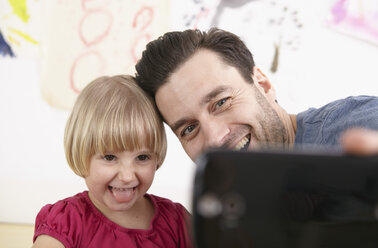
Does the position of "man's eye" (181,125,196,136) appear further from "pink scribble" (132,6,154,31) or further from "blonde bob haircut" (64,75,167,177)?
"pink scribble" (132,6,154,31)

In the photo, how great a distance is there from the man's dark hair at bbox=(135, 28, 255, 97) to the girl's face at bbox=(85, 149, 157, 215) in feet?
0.59

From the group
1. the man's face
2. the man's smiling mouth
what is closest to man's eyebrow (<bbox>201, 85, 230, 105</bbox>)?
the man's face

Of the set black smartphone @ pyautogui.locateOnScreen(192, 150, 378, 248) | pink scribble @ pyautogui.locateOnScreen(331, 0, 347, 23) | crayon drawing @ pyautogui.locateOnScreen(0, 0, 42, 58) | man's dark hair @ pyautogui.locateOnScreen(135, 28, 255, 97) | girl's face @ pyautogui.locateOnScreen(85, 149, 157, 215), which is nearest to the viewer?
black smartphone @ pyautogui.locateOnScreen(192, 150, 378, 248)

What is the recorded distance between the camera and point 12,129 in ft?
6.00

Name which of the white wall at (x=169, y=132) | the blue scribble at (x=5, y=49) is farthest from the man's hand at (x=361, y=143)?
the blue scribble at (x=5, y=49)

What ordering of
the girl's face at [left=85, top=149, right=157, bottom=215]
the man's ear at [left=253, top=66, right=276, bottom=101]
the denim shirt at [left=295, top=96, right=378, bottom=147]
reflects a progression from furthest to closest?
the man's ear at [left=253, top=66, right=276, bottom=101] → the girl's face at [left=85, top=149, right=157, bottom=215] → the denim shirt at [left=295, top=96, right=378, bottom=147]

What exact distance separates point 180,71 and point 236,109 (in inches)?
5.9

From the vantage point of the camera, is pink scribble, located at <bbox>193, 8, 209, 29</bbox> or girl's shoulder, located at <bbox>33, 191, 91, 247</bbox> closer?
girl's shoulder, located at <bbox>33, 191, 91, 247</bbox>

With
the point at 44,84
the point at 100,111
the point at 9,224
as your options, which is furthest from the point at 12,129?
the point at 100,111

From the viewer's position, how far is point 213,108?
38.0 inches

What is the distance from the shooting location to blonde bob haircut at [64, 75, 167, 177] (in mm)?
920

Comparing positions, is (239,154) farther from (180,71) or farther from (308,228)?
(180,71)

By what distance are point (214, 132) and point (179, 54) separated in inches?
8.3

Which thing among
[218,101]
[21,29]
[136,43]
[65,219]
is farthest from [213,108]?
[21,29]
